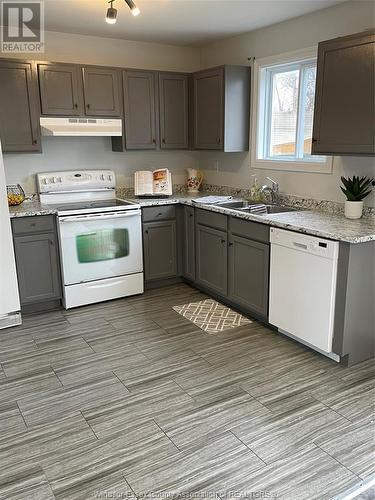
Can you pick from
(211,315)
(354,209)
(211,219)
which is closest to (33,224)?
(211,219)

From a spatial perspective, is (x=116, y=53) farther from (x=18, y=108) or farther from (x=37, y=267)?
(x=37, y=267)

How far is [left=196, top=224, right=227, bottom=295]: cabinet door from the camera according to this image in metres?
3.89

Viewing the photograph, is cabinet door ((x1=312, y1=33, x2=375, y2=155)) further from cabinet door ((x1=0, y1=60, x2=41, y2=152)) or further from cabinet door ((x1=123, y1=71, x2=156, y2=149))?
cabinet door ((x1=0, y1=60, x2=41, y2=152))

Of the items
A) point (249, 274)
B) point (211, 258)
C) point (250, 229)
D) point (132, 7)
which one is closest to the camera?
point (132, 7)

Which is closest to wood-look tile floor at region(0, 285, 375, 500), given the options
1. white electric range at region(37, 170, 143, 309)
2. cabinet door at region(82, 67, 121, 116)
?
white electric range at region(37, 170, 143, 309)

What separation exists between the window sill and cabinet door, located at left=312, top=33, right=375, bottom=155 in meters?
0.42

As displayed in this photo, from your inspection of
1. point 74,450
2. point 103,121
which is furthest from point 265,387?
point 103,121

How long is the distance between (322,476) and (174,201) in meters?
2.91

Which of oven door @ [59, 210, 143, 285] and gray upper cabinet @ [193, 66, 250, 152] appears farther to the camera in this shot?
gray upper cabinet @ [193, 66, 250, 152]

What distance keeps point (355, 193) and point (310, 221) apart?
39 cm

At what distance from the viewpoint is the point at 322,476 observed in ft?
6.48

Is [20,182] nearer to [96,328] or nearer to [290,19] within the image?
[96,328]

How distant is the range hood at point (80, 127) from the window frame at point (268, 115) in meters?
1.38

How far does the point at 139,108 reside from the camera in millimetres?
4328
